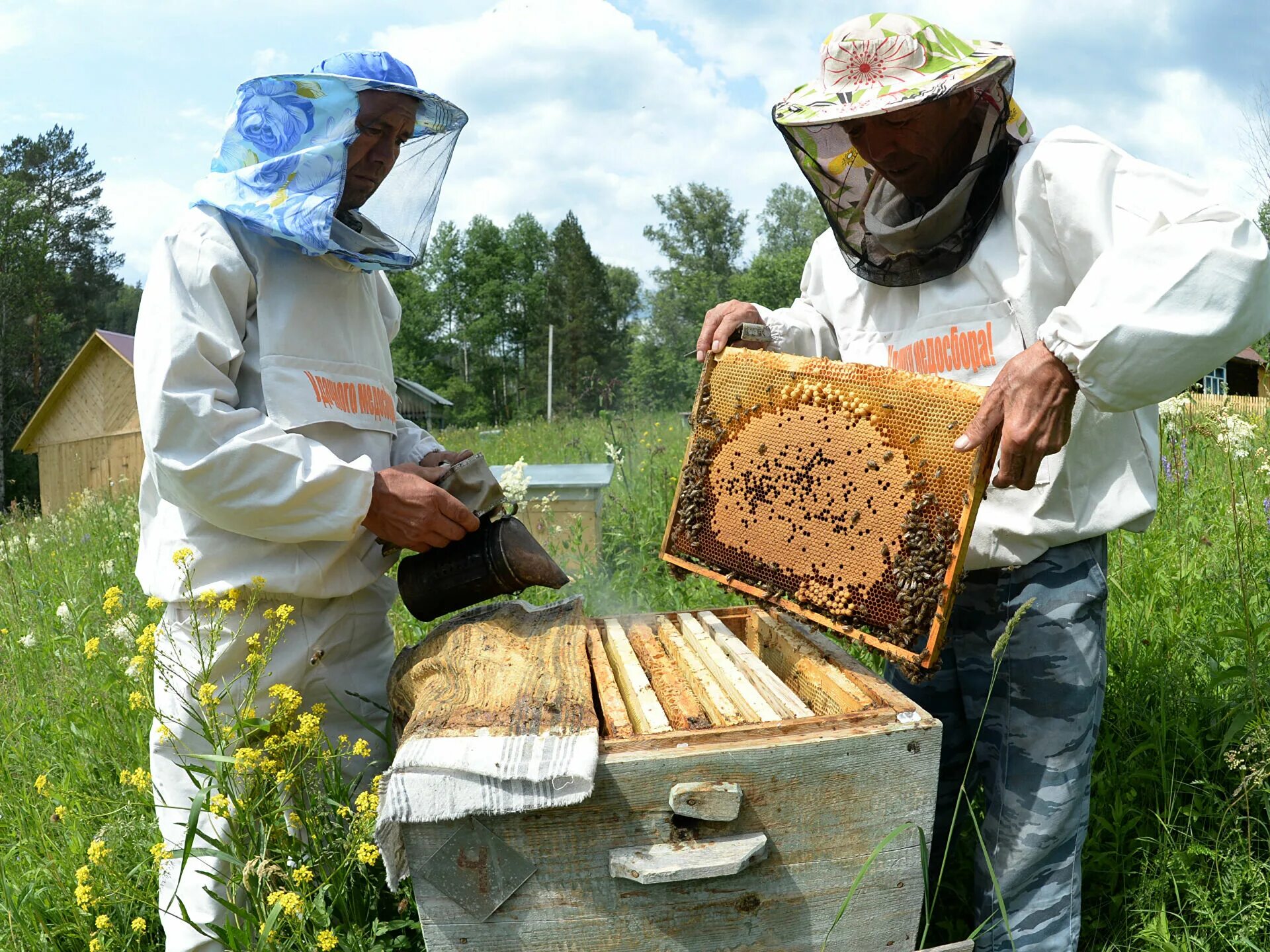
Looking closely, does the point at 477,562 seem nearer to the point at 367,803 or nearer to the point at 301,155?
the point at 367,803

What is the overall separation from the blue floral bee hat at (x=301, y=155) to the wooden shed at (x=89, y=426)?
18.7m

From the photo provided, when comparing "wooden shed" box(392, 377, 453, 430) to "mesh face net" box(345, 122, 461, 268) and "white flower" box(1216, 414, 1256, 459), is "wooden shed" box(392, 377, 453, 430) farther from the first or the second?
"white flower" box(1216, 414, 1256, 459)

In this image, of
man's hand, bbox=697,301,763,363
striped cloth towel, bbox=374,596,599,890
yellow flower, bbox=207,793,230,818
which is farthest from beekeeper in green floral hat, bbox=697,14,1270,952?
yellow flower, bbox=207,793,230,818

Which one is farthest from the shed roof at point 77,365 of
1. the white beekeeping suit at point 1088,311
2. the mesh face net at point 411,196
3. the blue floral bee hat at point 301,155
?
the white beekeeping suit at point 1088,311

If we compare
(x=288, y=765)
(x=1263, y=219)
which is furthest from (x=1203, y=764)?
(x=1263, y=219)

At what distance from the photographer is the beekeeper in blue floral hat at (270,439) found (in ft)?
7.23

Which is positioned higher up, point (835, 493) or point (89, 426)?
point (835, 493)

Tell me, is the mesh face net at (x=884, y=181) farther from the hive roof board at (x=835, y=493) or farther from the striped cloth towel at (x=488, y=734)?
the striped cloth towel at (x=488, y=734)

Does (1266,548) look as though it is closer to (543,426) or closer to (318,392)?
(318,392)

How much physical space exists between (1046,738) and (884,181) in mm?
1638

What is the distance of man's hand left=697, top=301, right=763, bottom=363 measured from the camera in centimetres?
270

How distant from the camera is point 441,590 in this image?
8.59 feet

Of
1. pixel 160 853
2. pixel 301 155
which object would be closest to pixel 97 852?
pixel 160 853

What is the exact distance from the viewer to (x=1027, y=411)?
188 centimetres
